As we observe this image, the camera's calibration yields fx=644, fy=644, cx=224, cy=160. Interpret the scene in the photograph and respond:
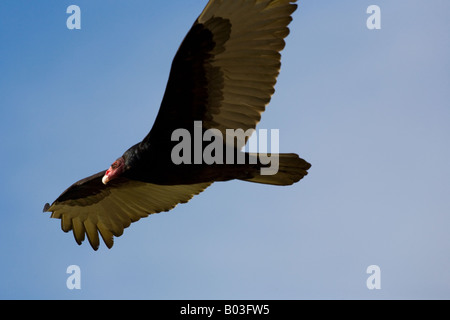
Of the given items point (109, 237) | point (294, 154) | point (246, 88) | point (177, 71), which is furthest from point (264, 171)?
point (109, 237)

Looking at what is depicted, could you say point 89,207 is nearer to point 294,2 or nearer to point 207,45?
point 207,45

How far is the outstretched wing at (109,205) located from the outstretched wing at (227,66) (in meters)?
1.57

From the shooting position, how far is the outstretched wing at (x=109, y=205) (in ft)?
22.2

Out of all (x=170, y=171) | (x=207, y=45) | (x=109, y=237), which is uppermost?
(x=207, y=45)

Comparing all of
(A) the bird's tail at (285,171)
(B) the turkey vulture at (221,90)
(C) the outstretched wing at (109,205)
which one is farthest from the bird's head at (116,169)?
(A) the bird's tail at (285,171)

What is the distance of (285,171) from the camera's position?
18.1 feet

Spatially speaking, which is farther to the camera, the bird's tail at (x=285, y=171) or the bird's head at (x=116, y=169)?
the bird's head at (x=116, y=169)

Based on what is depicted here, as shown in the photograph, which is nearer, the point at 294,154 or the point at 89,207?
the point at 294,154

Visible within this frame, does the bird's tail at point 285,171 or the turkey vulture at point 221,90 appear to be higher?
the turkey vulture at point 221,90

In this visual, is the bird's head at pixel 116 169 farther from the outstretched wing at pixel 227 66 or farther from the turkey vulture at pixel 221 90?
the outstretched wing at pixel 227 66

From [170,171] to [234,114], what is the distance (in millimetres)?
736

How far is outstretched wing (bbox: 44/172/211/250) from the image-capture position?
22.2ft

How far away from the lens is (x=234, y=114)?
5.28 meters

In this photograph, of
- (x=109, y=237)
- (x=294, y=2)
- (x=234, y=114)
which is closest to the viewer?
(x=294, y=2)
